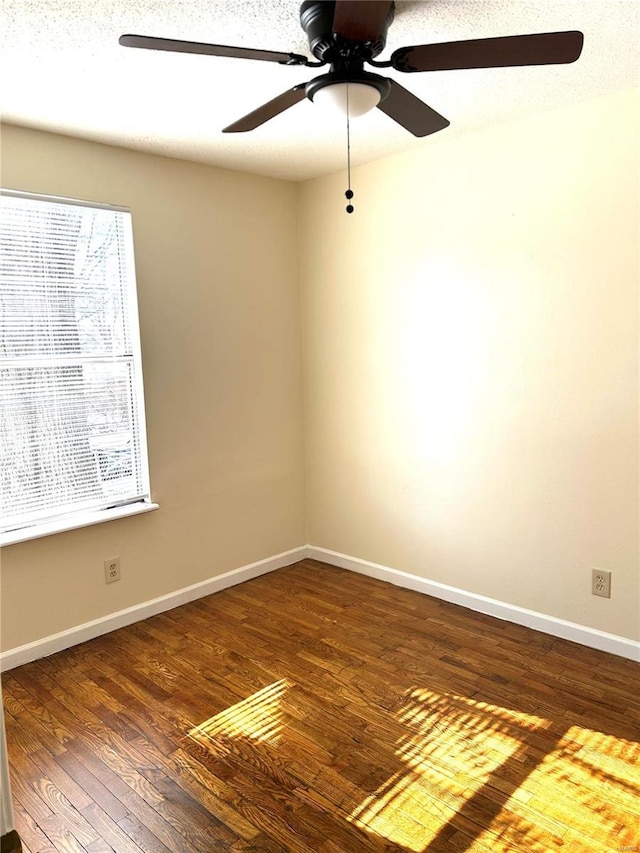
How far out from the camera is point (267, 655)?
9.93ft

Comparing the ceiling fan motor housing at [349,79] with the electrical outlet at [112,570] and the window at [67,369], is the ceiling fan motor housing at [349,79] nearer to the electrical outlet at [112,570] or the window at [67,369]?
the window at [67,369]

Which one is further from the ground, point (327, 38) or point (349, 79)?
point (327, 38)

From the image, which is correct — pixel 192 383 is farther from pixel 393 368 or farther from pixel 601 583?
pixel 601 583

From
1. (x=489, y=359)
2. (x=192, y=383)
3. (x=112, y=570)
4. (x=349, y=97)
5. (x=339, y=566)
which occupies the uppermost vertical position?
(x=349, y=97)

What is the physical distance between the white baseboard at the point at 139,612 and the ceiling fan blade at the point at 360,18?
113 inches

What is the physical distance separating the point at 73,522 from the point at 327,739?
1611 mm

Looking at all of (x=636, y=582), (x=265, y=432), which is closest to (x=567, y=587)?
(x=636, y=582)

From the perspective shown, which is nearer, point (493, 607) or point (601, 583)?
point (601, 583)

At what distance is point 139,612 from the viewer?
344 centimetres

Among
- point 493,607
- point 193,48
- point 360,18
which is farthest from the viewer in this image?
point 493,607

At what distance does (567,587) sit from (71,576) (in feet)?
8.01

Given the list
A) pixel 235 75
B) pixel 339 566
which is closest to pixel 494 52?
pixel 235 75

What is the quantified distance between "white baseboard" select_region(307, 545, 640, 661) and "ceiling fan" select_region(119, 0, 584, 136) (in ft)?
7.98

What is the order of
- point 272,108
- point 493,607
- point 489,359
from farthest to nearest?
point 493,607
point 489,359
point 272,108
